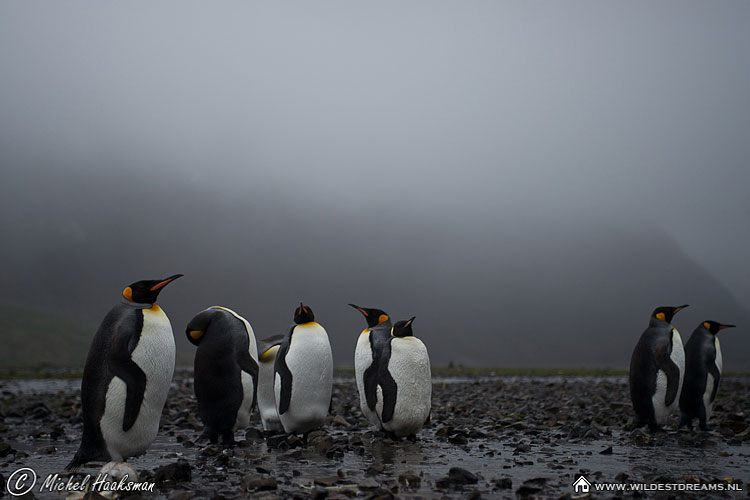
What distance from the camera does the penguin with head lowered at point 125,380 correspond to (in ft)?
18.8

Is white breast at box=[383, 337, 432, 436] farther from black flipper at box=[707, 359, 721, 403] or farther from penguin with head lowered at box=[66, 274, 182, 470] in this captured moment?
black flipper at box=[707, 359, 721, 403]

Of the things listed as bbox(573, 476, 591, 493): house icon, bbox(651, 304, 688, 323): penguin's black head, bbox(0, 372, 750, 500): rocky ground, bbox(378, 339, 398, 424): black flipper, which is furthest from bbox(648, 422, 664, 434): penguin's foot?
bbox(573, 476, 591, 493): house icon

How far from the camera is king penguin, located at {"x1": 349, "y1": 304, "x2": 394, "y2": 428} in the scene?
8.37 m

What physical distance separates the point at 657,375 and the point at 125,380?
24.7ft

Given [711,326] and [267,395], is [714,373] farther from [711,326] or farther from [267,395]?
[267,395]

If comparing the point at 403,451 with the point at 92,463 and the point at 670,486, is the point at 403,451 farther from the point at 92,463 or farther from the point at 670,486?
the point at 92,463

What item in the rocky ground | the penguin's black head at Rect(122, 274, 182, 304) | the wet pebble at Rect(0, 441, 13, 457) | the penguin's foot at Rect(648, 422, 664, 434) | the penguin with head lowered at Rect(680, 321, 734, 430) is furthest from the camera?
the penguin with head lowered at Rect(680, 321, 734, 430)

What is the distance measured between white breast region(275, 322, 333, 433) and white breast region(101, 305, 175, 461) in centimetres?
208

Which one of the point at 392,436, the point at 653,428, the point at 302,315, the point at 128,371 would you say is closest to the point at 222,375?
the point at 302,315

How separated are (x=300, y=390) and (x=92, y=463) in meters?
2.64

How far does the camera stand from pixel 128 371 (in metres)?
5.80

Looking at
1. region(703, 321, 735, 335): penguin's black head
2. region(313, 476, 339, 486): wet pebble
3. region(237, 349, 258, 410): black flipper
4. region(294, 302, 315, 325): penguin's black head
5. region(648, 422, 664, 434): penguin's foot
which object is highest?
region(294, 302, 315, 325): penguin's black head

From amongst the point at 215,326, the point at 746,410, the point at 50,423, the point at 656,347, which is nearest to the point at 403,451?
the point at 215,326

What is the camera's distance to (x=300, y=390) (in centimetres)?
787
